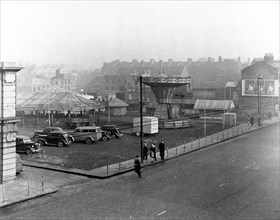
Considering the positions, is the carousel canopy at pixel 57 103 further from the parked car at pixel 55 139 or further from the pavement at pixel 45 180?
the pavement at pixel 45 180

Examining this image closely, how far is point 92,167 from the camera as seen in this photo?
26891 mm

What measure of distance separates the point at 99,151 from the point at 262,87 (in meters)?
46.9

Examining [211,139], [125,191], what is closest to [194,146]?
[211,139]

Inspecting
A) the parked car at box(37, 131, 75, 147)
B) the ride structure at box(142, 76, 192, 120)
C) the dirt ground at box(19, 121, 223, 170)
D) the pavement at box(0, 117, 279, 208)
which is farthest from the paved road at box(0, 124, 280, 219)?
the ride structure at box(142, 76, 192, 120)

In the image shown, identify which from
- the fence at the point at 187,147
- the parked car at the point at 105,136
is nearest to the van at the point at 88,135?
the parked car at the point at 105,136

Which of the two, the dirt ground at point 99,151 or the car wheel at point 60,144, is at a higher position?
the car wheel at point 60,144

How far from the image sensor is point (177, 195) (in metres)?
19.7

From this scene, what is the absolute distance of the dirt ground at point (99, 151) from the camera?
28688mm

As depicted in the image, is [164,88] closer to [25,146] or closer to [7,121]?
[25,146]

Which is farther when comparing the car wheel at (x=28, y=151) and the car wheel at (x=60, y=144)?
the car wheel at (x=60, y=144)

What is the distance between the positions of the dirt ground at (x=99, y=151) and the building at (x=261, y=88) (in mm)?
28777

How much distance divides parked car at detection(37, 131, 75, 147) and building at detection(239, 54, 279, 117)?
4233 cm

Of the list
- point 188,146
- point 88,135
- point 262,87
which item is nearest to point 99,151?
point 88,135

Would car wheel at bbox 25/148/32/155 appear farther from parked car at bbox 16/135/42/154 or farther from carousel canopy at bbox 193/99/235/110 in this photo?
carousel canopy at bbox 193/99/235/110
